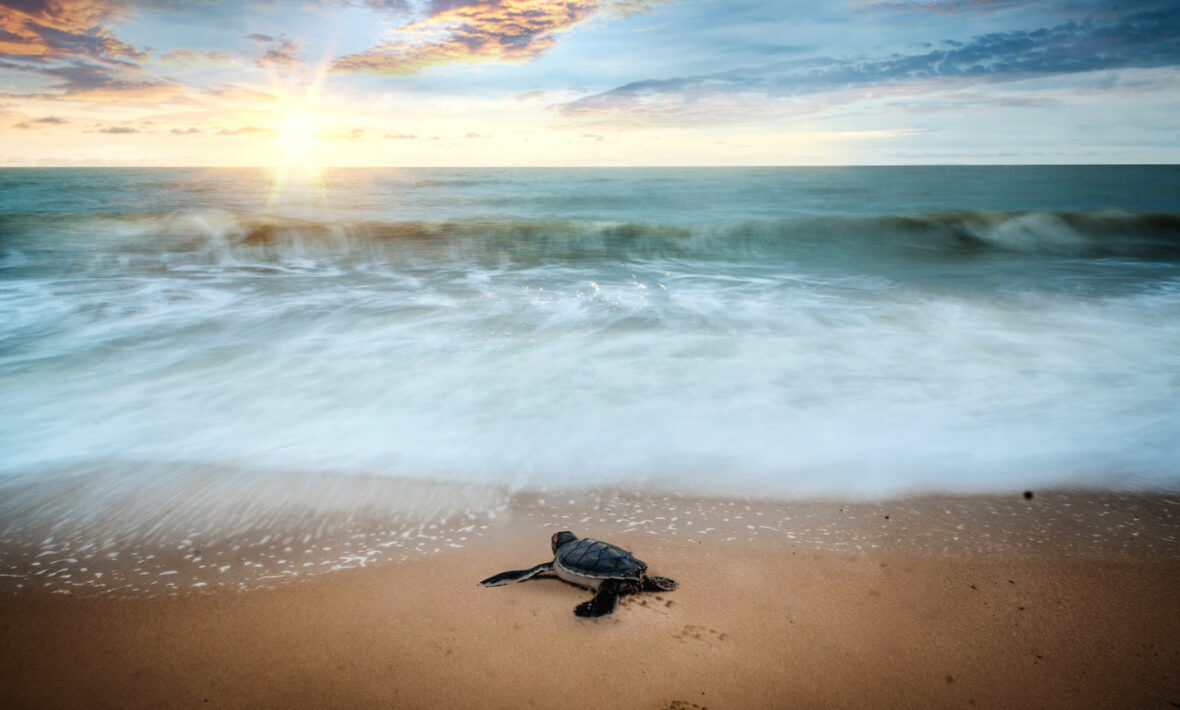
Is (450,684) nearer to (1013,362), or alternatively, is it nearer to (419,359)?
(419,359)

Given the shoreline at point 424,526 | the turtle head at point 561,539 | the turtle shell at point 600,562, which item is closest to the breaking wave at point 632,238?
the shoreline at point 424,526

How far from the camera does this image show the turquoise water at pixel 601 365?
4570 mm

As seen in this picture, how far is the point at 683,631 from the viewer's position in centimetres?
266

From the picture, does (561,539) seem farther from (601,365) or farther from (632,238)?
(632,238)

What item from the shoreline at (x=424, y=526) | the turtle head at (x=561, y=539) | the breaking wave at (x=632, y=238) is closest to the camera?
the turtle head at (x=561, y=539)

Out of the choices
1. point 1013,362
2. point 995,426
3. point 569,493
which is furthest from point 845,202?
point 569,493

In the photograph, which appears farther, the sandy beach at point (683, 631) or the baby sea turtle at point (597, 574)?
the baby sea turtle at point (597, 574)

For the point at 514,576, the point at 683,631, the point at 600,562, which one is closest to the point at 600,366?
the point at 514,576

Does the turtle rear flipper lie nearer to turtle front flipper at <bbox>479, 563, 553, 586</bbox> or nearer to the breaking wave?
turtle front flipper at <bbox>479, 563, 553, 586</bbox>

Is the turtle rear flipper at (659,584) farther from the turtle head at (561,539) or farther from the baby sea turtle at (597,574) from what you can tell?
the turtle head at (561,539)

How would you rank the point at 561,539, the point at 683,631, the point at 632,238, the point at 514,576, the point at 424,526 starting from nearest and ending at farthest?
the point at 683,631
the point at 514,576
the point at 561,539
the point at 424,526
the point at 632,238

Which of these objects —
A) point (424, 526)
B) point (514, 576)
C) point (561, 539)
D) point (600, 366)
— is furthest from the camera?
point (600, 366)

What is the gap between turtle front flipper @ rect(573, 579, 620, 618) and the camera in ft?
8.89

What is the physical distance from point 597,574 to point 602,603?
0.13 metres
